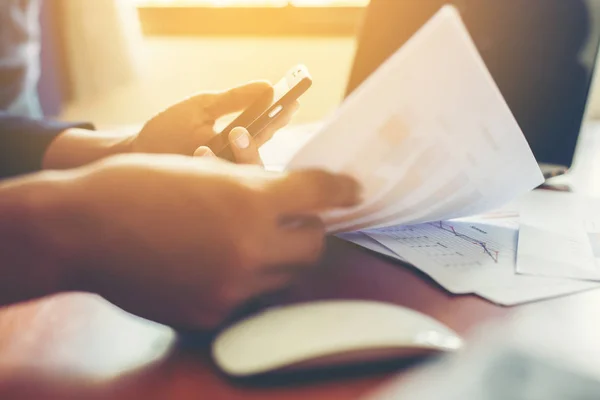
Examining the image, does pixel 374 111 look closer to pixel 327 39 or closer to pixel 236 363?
pixel 236 363

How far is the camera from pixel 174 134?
0.63m

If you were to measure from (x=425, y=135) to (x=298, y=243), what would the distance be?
96 mm

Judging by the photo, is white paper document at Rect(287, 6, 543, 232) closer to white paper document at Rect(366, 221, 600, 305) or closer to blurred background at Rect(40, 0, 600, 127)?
white paper document at Rect(366, 221, 600, 305)

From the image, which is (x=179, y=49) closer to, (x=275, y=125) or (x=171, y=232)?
(x=275, y=125)

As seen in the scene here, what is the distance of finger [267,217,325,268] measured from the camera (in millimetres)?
295

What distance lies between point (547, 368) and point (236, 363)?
0.50 feet

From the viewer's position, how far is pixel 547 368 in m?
0.27

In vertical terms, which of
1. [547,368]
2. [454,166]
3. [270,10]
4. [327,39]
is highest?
[270,10]

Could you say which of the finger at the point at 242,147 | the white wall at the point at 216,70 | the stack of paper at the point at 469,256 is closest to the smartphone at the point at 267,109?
the finger at the point at 242,147

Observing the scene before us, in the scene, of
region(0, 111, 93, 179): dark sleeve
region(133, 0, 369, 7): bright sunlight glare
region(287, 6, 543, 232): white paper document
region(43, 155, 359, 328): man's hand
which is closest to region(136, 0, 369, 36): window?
region(133, 0, 369, 7): bright sunlight glare

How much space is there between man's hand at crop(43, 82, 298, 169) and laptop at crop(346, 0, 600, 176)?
10.8 inches

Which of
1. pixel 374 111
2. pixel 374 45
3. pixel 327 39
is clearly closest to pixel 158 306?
pixel 374 111

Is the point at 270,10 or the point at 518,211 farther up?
the point at 270,10

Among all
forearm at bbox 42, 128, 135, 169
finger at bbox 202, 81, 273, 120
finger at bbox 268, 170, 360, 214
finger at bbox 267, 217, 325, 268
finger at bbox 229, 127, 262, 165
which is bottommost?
finger at bbox 267, 217, 325, 268
